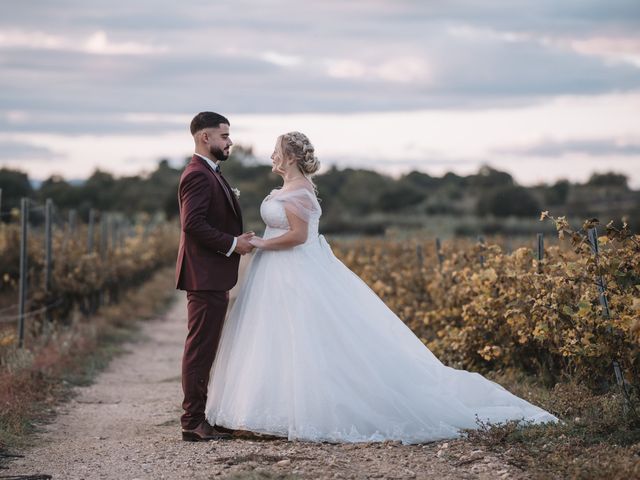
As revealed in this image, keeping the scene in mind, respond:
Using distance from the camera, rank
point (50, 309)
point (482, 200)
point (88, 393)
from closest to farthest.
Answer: point (88, 393) < point (50, 309) < point (482, 200)

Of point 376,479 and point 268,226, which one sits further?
point 268,226

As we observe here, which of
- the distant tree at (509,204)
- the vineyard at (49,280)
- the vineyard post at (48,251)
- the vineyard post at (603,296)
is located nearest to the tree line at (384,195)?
the distant tree at (509,204)

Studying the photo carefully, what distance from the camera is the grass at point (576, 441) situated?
5066mm

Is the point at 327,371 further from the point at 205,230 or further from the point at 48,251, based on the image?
the point at 48,251

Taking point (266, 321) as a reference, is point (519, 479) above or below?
below

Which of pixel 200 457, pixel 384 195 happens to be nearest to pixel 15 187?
pixel 200 457

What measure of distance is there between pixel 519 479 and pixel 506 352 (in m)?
3.46

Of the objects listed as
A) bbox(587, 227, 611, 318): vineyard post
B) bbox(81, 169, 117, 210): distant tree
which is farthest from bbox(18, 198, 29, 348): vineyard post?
bbox(81, 169, 117, 210): distant tree

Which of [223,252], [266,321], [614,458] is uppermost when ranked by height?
[223,252]

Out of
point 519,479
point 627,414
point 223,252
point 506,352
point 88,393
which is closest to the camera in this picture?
point 519,479

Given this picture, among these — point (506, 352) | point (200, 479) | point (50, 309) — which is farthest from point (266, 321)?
point (50, 309)

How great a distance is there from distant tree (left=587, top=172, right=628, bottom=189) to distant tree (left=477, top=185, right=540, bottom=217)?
7483 mm

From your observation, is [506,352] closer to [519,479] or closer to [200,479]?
[519,479]

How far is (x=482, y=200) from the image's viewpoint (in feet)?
194
